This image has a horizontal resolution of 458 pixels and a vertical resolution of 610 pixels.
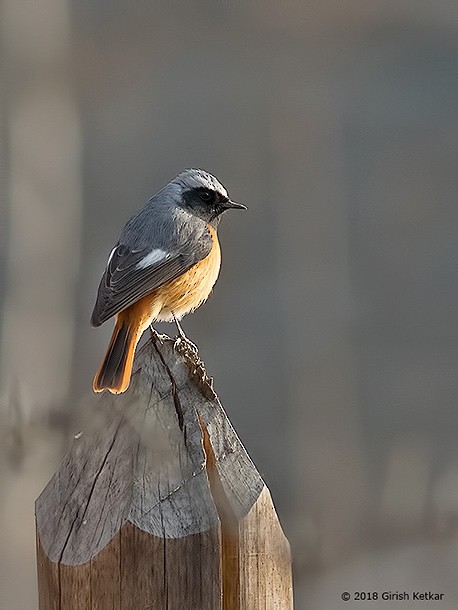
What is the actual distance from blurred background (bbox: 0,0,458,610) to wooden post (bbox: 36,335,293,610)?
2570mm

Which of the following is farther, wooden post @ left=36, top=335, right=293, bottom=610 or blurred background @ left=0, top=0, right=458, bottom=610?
blurred background @ left=0, top=0, right=458, bottom=610

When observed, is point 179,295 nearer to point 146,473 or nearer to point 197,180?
point 197,180

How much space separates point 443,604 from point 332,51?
253 centimetres

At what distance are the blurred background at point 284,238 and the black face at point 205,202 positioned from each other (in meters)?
0.84

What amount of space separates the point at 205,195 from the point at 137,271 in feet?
1.97

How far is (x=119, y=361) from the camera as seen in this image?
105 inches

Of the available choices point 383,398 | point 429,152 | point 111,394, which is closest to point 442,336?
point 383,398

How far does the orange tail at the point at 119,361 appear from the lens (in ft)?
7.43

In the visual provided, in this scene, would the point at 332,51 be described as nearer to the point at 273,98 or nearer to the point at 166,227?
the point at 273,98

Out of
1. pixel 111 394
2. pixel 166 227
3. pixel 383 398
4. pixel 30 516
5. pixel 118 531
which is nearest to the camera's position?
pixel 118 531

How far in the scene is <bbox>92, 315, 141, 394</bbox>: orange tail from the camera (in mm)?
2264

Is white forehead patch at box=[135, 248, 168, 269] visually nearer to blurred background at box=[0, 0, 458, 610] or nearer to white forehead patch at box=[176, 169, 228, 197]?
white forehead patch at box=[176, 169, 228, 197]

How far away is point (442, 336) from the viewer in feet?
15.9

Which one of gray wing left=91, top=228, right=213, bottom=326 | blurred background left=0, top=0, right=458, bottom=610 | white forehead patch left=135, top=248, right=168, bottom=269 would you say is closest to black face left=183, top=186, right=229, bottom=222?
gray wing left=91, top=228, right=213, bottom=326
